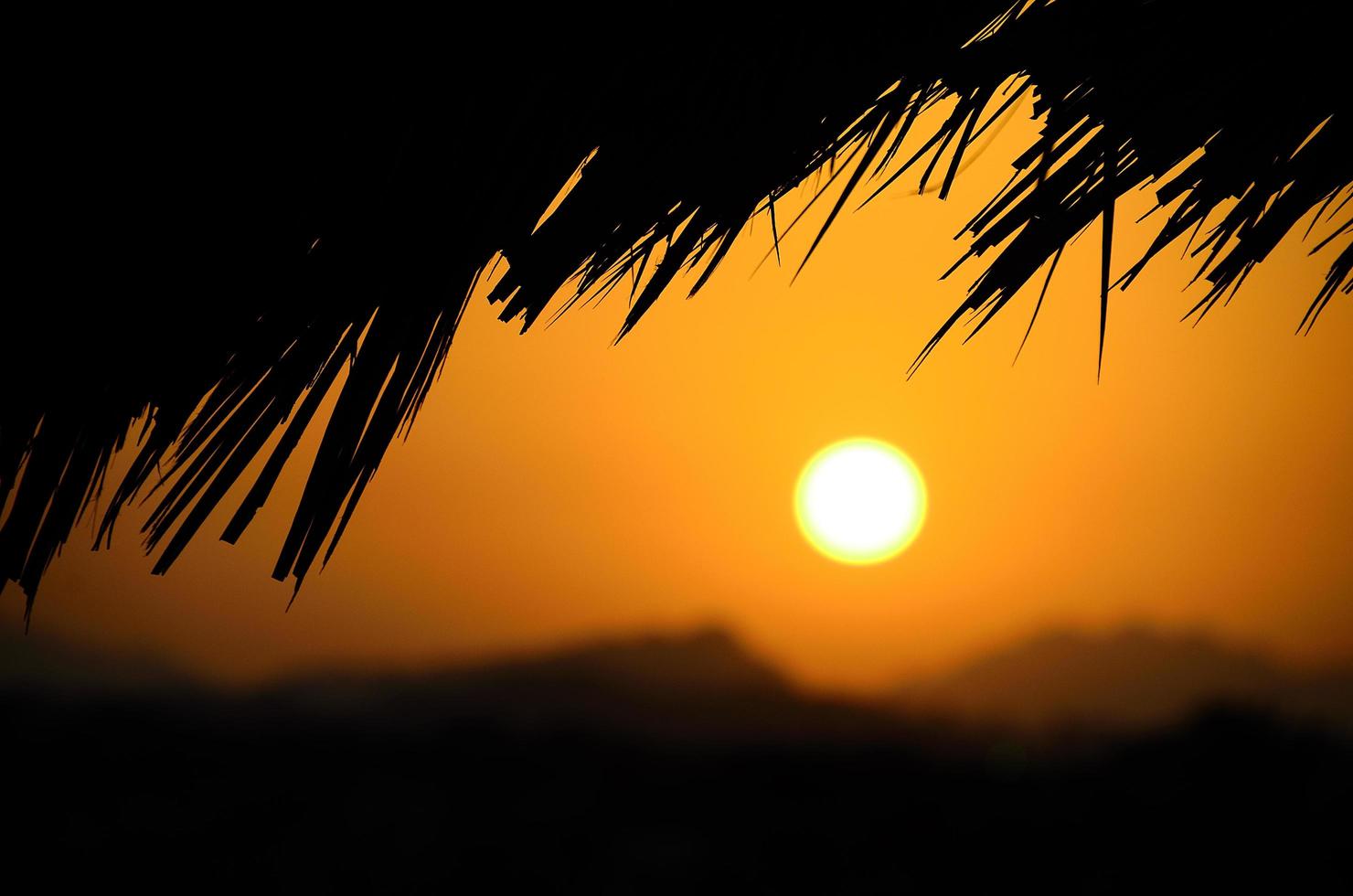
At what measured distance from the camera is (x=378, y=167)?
670mm

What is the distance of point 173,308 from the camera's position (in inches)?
26.1

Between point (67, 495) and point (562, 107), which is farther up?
point (562, 107)

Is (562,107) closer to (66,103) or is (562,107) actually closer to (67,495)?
(66,103)

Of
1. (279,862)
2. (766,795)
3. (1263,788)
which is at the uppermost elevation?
(1263,788)

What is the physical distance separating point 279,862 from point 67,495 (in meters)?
52.2

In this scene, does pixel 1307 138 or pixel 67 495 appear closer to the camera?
pixel 67 495

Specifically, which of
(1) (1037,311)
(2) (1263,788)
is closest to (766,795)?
(2) (1263,788)

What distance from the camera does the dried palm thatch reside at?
65cm

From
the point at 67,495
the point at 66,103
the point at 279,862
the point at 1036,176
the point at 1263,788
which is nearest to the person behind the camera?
the point at 66,103

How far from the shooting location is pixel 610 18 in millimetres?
663

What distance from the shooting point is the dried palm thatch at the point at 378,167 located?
65 cm

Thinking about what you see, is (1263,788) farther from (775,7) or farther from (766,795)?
(775,7)

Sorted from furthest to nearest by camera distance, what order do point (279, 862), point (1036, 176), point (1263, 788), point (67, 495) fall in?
point (279, 862) < point (1263, 788) < point (1036, 176) < point (67, 495)

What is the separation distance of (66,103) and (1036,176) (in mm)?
884
